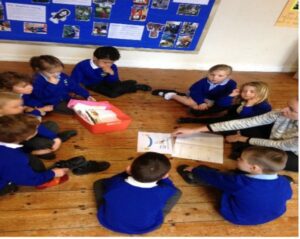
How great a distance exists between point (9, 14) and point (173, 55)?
1547 millimetres

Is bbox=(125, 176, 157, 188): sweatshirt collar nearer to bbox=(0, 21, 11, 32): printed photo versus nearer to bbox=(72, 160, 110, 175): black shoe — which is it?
bbox=(72, 160, 110, 175): black shoe

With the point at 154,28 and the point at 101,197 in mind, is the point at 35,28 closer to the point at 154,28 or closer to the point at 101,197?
the point at 154,28

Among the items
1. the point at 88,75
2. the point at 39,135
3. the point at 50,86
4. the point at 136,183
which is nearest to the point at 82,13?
the point at 88,75

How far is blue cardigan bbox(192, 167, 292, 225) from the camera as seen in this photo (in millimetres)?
1565

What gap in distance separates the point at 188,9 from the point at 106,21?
29.4 inches

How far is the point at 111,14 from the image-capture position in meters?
2.53

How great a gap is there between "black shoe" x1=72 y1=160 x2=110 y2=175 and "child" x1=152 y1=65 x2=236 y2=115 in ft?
3.24

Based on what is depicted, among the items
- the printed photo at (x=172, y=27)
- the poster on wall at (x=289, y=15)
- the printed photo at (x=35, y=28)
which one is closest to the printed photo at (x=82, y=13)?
the printed photo at (x=35, y=28)

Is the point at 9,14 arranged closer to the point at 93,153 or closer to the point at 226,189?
the point at 93,153

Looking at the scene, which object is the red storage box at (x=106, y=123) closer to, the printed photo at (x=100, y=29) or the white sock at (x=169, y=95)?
the white sock at (x=169, y=95)

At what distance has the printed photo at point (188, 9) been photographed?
261 cm

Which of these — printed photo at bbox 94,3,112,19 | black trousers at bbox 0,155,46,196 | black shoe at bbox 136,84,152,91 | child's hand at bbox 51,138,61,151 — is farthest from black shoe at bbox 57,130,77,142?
printed photo at bbox 94,3,112,19

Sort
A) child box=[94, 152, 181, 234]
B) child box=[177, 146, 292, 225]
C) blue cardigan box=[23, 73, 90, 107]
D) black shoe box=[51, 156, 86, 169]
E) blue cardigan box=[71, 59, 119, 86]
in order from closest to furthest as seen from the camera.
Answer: child box=[94, 152, 181, 234], child box=[177, 146, 292, 225], black shoe box=[51, 156, 86, 169], blue cardigan box=[23, 73, 90, 107], blue cardigan box=[71, 59, 119, 86]

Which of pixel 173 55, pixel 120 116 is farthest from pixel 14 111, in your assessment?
pixel 173 55
